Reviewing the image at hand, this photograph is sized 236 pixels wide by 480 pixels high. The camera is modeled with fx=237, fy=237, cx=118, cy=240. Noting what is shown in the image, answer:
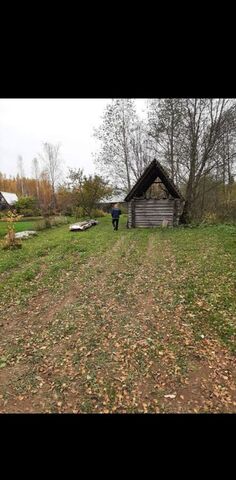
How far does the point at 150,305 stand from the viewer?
19.1 ft

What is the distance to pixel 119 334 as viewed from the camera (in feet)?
15.5

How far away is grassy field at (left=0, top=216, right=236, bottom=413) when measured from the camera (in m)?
3.27

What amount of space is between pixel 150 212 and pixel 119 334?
→ 1386cm

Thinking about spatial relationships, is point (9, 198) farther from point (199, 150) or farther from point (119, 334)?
point (119, 334)

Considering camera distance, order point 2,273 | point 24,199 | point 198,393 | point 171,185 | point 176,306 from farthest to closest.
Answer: point 24,199
point 171,185
point 2,273
point 176,306
point 198,393

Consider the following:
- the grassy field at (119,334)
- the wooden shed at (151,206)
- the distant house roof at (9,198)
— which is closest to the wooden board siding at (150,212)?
the wooden shed at (151,206)

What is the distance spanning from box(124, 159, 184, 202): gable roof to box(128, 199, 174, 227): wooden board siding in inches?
23.4

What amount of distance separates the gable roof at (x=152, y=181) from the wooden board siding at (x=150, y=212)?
1.95 ft

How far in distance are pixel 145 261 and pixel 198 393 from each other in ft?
20.1

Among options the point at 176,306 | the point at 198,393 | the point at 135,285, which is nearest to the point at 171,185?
the point at 135,285

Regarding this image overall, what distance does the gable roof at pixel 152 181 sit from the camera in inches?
651

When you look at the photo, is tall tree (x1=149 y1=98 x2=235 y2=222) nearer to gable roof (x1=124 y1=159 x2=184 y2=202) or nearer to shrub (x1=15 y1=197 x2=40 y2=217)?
gable roof (x1=124 y1=159 x2=184 y2=202)
